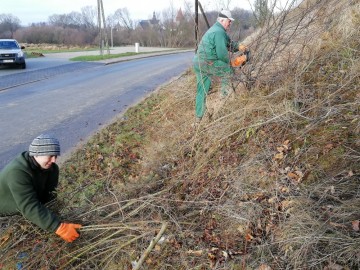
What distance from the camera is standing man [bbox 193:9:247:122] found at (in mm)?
4973

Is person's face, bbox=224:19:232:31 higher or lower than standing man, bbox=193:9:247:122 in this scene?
higher

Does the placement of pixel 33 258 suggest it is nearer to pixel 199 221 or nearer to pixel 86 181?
pixel 199 221

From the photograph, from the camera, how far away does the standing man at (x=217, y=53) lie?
4.97 metres

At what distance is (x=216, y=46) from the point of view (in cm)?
508

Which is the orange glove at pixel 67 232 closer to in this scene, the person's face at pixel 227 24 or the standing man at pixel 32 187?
the standing man at pixel 32 187

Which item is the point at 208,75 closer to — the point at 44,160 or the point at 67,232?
the point at 44,160

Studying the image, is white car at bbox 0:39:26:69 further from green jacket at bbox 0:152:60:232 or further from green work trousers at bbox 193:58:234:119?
green jacket at bbox 0:152:60:232

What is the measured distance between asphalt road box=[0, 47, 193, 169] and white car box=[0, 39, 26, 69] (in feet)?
4.56

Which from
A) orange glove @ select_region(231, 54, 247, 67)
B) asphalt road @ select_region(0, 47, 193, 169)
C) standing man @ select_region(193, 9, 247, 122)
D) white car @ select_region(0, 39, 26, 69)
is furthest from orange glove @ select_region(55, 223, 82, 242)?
white car @ select_region(0, 39, 26, 69)

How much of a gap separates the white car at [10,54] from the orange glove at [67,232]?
1740 cm

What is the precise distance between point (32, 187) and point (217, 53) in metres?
3.49

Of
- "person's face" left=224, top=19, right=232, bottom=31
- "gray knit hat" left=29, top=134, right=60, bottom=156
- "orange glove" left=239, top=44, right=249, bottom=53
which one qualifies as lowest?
"gray knit hat" left=29, top=134, right=60, bottom=156

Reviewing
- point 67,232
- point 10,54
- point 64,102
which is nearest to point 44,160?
point 67,232

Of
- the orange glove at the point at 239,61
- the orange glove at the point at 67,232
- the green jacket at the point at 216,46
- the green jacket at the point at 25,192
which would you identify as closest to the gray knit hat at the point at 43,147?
the green jacket at the point at 25,192
